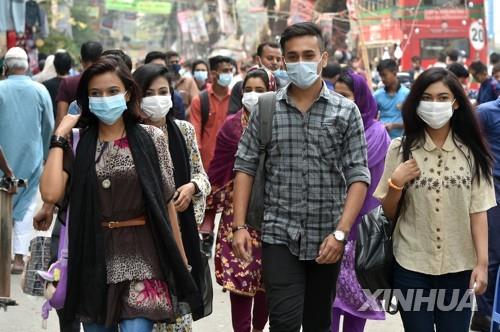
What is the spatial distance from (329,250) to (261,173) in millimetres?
476

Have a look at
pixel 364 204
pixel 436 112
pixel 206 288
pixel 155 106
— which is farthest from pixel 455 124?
pixel 155 106

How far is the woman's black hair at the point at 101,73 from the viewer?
4.66m

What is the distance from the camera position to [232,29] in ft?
169

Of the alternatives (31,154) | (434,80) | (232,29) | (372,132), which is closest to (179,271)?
(434,80)

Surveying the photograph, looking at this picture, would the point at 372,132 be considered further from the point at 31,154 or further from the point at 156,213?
the point at 31,154

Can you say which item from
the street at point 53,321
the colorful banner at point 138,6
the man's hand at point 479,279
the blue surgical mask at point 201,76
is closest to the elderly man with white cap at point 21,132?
the street at point 53,321

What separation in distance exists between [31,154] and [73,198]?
480cm

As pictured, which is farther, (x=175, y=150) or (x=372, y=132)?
(x=372, y=132)

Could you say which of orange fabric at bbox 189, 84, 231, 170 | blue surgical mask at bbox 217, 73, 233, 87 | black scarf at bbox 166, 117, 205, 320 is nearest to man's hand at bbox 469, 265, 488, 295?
black scarf at bbox 166, 117, 205, 320

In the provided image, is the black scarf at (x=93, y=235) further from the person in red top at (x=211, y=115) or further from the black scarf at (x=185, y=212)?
the person in red top at (x=211, y=115)

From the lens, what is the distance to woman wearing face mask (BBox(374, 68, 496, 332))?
475 centimetres

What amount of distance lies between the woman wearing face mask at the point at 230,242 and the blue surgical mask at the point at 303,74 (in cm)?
110

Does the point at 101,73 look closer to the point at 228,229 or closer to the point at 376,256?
the point at 376,256

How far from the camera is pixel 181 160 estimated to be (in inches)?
218
